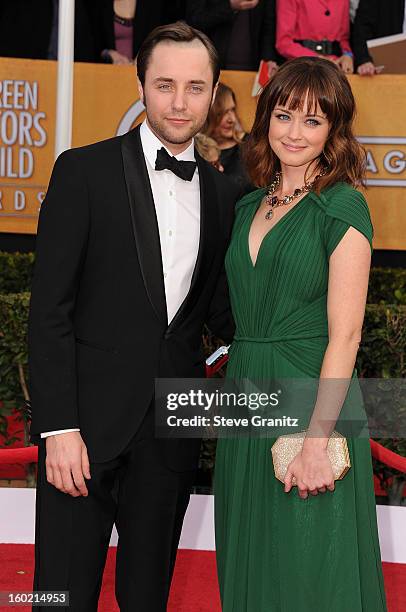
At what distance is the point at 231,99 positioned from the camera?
644 cm

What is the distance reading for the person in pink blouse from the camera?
6608 millimetres

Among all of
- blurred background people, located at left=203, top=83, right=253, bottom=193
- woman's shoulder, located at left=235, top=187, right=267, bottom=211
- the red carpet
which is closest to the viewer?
woman's shoulder, located at left=235, top=187, right=267, bottom=211

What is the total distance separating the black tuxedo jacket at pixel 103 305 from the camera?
2494mm

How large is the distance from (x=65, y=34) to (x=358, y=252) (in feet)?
11.6

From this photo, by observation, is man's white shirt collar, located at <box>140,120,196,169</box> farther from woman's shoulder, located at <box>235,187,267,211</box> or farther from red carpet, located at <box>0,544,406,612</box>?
red carpet, located at <box>0,544,406,612</box>

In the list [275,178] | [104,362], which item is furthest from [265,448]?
[275,178]

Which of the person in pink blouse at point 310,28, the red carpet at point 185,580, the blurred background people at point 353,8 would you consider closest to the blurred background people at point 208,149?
the person in pink blouse at point 310,28

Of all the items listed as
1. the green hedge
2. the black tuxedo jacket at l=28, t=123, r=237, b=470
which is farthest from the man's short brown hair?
the green hedge

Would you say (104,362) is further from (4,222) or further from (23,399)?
(4,222)

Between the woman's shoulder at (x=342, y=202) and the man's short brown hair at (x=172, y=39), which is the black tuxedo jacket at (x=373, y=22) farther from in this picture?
the woman's shoulder at (x=342, y=202)

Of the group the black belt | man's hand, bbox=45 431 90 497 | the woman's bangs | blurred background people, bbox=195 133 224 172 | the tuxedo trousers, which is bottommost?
the tuxedo trousers

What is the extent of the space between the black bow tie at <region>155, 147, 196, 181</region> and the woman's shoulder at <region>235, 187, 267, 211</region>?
0.22 meters

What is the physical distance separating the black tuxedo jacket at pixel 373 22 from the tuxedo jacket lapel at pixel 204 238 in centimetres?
432

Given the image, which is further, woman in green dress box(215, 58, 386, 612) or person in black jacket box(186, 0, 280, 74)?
person in black jacket box(186, 0, 280, 74)
